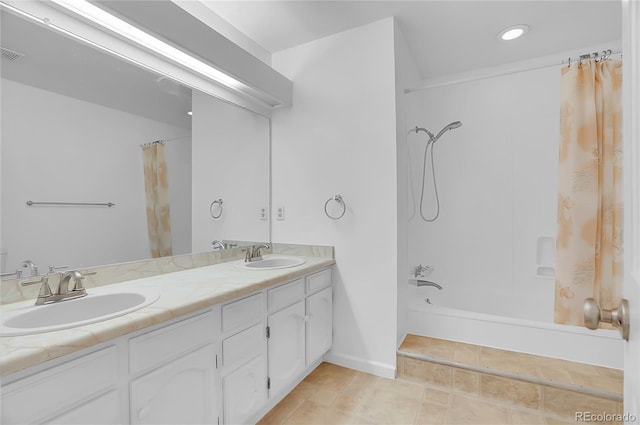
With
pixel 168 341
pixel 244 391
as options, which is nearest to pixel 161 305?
pixel 168 341

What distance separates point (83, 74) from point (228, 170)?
3.27ft

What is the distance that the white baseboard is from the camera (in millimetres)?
2035

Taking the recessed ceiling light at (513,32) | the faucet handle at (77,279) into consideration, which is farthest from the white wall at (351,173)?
the faucet handle at (77,279)

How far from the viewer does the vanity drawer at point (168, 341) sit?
3.24 feet

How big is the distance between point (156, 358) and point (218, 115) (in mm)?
1616

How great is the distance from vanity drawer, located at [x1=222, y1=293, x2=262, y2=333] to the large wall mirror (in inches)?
25.0

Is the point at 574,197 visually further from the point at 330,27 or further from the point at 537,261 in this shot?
the point at 330,27

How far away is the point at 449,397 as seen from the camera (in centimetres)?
181

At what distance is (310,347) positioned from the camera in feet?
6.38

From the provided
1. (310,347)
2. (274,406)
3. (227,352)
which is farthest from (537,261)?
(227,352)

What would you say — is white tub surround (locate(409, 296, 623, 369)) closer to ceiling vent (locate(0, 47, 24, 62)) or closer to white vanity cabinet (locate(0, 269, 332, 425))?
white vanity cabinet (locate(0, 269, 332, 425))

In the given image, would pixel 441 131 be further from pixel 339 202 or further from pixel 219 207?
pixel 219 207

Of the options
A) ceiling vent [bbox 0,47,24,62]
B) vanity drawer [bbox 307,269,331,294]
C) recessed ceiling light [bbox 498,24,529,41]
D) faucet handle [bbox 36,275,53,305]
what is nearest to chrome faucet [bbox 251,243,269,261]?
vanity drawer [bbox 307,269,331,294]

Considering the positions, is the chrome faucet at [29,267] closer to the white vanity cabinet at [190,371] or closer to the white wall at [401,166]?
the white vanity cabinet at [190,371]
